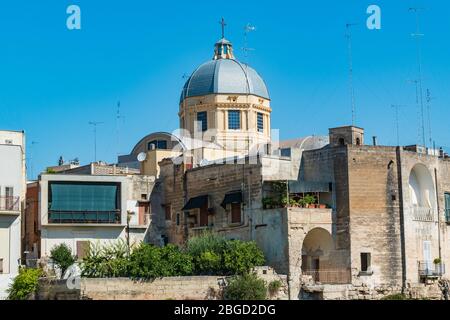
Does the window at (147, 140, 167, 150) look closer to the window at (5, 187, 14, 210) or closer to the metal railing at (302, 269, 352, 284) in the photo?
the window at (5, 187, 14, 210)

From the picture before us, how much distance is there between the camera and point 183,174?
169ft

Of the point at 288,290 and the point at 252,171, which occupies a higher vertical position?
the point at 252,171

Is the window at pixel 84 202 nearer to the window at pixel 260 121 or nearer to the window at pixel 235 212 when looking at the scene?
the window at pixel 235 212

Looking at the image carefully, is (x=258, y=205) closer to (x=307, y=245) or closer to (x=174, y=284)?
(x=307, y=245)

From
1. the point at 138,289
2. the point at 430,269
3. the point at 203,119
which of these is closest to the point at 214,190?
the point at 138,289

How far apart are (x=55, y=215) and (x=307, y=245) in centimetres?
1289

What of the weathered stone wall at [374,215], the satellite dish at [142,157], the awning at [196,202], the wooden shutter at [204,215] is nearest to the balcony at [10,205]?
the awning at [196,202]

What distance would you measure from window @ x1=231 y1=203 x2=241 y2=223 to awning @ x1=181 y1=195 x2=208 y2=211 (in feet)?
7.51

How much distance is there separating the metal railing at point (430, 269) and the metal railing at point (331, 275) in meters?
4.20

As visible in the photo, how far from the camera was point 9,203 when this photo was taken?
44.4m

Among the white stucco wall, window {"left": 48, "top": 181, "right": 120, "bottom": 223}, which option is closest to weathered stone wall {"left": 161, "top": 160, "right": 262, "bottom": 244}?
the white stucco wall

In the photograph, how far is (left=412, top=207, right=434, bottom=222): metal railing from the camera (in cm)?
4681

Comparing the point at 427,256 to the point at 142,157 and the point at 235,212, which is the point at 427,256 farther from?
the point at 142,157
